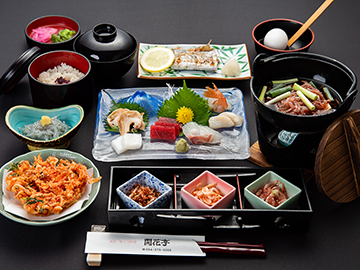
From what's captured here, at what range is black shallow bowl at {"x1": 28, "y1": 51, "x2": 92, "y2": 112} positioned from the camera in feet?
8.16

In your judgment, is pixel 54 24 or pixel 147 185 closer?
pixel 147 185

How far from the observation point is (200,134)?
95.5 inches

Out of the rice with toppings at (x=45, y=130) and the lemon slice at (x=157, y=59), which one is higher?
the lemon slice at (x=157, y=59)

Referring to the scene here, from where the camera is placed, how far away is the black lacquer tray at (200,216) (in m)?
1.93

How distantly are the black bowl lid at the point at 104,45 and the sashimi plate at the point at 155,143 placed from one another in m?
0.23

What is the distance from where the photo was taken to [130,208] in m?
2.02

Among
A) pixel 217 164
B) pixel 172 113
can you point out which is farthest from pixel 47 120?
pixel 217 164

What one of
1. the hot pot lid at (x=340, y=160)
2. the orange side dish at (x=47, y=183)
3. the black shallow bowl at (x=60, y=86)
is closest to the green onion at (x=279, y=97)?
the hot pot lid at (x=340, y=160)

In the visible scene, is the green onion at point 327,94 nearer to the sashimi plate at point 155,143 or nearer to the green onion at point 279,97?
the green onion at point 279,97

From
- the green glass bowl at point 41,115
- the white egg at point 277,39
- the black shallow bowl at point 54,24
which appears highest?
the white egg at point 277,39

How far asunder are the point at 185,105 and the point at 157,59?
550mm

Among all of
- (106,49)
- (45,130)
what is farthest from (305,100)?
(45,130)

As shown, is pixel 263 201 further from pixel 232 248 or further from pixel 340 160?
pixel 340 160

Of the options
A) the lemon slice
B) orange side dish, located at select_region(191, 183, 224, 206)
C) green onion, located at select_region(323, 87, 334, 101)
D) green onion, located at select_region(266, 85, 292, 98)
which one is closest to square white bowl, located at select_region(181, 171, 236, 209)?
orange side dish, located at select_region(191, 183, 224, 206)
